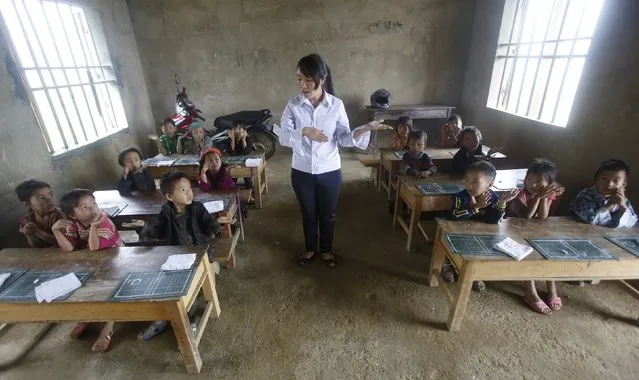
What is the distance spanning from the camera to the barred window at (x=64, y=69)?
342cm

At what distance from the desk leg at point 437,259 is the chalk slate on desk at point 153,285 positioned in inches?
74.1

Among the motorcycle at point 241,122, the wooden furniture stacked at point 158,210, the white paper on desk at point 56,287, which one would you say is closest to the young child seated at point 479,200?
the wooden furniture stacked at point 158,210

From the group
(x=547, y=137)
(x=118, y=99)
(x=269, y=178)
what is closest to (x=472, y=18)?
(x=547, y=137)

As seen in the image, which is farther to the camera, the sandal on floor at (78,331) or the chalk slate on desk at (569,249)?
the sandal on floor at (78,331)

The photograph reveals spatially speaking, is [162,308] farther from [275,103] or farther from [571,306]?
[275,103]

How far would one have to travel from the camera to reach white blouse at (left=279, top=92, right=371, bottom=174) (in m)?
2.33

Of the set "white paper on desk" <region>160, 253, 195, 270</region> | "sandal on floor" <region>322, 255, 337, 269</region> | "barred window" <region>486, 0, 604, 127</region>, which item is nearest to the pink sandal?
"sandal on floor" <region>322, 255, 337, 269</region>

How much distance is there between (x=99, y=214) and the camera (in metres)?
2.15

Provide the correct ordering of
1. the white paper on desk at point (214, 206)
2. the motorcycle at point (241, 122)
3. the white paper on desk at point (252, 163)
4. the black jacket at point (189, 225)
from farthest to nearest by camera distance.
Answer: the motorcycle at point (241, 122) < the white paper on desk at point (252, 163) < the white paper on desk at point (214, 206) < the black jacket at point (189, 225)

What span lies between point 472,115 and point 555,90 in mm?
1932

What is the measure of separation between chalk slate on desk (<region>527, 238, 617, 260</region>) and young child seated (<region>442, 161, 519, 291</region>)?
309 mm

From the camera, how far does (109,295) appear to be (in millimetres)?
1630

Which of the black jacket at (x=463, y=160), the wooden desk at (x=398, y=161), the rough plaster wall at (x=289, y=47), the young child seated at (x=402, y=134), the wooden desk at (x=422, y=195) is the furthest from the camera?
the rough plaster wall at (x=289, y=47)

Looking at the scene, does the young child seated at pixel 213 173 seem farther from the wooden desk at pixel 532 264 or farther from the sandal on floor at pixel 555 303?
the sandal on floor at pixel 555 303
